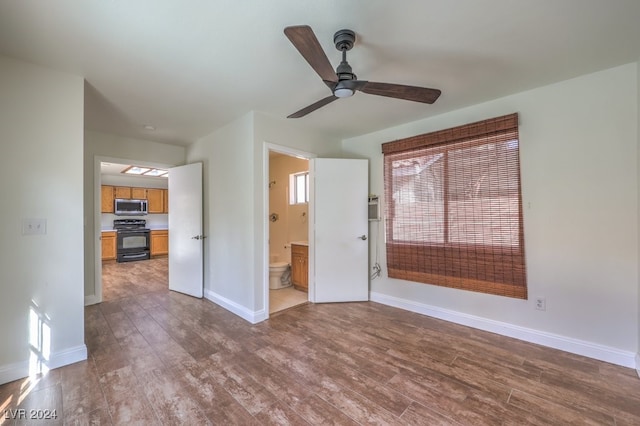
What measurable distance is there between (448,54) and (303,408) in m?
2.61

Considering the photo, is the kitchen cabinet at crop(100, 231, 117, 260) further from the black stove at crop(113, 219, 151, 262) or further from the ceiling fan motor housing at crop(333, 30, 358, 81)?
the ceiling fan motor housing at crop(333, 30, 358, 81)

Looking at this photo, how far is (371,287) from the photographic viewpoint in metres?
3.80

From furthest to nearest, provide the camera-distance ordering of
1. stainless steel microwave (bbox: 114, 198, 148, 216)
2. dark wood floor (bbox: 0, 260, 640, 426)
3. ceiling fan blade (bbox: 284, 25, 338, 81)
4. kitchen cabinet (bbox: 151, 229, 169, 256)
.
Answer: kitchen cabinet (bbox: 151, 229, 169, 256) < stainless steel microwave (bbox: 114, 198, 148, 216) < dark wood floor (bbox: 0, 260, 640, 426) < ceiling fan blade (bbox: 284, 25, 338, 81)

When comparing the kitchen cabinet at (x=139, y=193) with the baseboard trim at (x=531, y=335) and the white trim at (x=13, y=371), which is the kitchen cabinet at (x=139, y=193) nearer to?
the white trim at (x=13, y=371)

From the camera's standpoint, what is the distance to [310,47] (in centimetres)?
146

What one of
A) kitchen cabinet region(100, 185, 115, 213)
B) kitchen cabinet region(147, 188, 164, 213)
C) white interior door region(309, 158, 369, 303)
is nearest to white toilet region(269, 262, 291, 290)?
white interior door region(309, 158, 369, 303)

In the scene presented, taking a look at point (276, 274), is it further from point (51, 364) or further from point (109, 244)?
point (109, 244)

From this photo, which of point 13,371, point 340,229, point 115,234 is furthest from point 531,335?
point 115,234

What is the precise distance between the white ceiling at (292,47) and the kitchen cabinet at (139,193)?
17.9ft

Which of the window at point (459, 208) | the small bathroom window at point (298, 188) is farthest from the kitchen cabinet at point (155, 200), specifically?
the window at point (459, 208)

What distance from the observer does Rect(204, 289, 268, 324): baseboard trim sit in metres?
3.03

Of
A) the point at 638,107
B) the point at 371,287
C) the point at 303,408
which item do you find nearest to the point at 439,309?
the point at 371,287

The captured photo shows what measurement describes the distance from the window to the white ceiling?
52 centimetres

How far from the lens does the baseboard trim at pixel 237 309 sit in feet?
9.95
